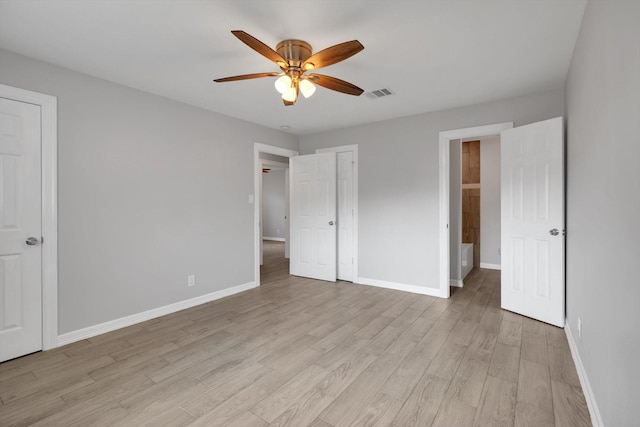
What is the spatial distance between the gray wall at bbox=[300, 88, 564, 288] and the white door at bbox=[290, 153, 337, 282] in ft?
1.57

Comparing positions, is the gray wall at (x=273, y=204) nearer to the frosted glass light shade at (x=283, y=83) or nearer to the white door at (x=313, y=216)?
the white door at (x=313, y=216)

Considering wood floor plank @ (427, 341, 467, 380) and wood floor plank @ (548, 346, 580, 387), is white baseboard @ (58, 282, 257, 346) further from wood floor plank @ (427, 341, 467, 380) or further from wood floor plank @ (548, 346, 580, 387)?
wood floor plank @ (548, 346, 580, 387)

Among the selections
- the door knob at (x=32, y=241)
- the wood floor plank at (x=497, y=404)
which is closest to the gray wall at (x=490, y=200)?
the wood floor plank at (x=497, y=404)

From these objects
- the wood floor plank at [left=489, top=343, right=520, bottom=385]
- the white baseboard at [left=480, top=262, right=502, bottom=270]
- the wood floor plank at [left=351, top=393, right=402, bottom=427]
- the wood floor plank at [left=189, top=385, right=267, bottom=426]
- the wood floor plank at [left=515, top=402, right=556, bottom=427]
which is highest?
the white baseboard at [left=480, top=262, right=502, bottom=270]

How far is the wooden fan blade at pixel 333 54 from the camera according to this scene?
72.9 inches

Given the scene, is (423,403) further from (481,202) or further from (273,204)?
(273,204)

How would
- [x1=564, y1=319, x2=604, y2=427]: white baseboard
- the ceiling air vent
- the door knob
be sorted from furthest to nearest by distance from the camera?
the ceiling air vent → the door knob → [x1=564, y1=319, x2=604, y2=427]: white baseboard

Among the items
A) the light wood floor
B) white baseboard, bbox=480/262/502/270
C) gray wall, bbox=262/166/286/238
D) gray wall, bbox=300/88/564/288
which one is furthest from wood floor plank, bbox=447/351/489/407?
gray wall, bbox=262/166/286/238

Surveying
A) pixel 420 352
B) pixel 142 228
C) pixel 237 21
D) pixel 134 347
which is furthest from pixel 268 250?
pixel 237 21

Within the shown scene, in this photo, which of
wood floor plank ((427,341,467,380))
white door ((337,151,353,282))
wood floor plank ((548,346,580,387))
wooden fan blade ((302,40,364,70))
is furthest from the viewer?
white door ((337,151,353,282))

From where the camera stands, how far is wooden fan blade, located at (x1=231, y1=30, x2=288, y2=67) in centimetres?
171

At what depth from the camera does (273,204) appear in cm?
1016

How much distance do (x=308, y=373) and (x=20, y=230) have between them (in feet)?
8.60

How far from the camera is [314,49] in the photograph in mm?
2410
